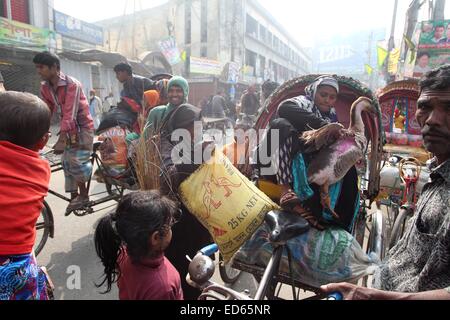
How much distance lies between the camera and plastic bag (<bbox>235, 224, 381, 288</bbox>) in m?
1.87

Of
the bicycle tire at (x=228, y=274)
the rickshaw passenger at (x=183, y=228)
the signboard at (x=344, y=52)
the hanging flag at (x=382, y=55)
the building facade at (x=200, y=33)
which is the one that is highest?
the signboard at (x=344, y=52)

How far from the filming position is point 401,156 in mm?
4543

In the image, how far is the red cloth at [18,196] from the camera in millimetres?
1383

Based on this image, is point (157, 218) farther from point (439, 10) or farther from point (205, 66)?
point (205, 66)

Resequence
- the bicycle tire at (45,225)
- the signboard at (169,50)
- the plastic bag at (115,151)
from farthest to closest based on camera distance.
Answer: the signboard at (169,50) → the plastic bag at (115,151) → the bicycle tire at (45,225)

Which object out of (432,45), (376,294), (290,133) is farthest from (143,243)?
(432,45)

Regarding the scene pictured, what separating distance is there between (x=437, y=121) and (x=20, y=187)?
73.1 inches

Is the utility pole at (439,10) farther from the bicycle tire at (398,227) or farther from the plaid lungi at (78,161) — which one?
the plaid lungi at (78,161)

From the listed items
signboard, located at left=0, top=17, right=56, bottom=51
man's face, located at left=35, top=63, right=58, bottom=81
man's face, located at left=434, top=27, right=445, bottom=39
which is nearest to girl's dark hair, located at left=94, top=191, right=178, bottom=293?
man's face, located at left=35, top=63, right=58, bottom=81

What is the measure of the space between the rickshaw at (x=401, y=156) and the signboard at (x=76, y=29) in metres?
16.3

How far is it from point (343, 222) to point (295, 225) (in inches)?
23.2

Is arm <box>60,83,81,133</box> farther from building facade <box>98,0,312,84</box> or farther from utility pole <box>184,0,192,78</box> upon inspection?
utility pole <box>184,0,192,78</box>

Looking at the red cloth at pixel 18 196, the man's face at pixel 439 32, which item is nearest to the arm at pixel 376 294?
the red cloth at pixel 18 196
